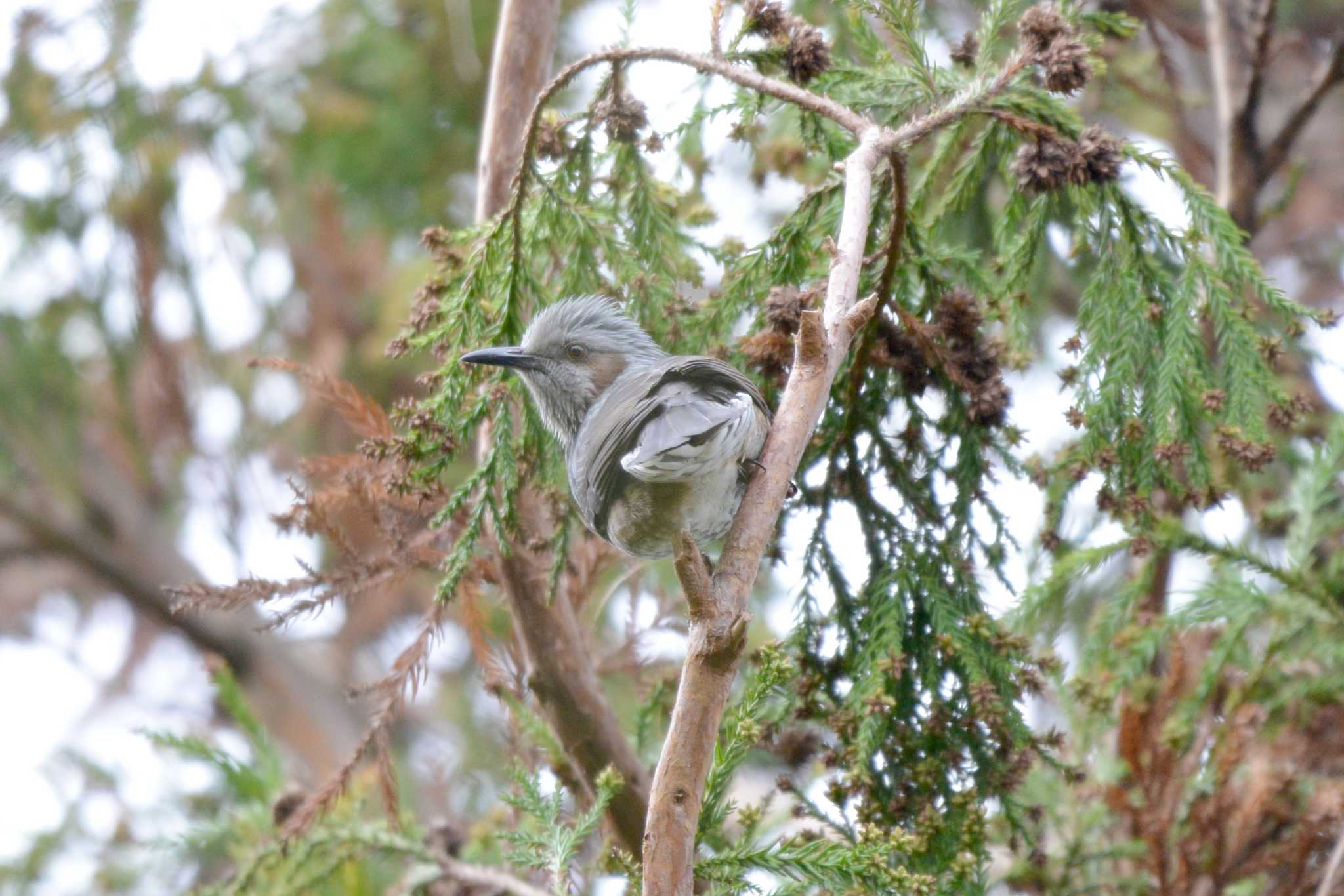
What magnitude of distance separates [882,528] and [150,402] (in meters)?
7.71

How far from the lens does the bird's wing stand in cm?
278

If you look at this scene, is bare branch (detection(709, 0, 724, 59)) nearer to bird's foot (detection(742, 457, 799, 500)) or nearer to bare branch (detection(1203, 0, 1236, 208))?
bird's foot (detection(742, 457, 799, 500))

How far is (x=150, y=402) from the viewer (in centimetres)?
927

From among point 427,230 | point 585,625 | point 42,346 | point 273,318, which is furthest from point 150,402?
point 427,230

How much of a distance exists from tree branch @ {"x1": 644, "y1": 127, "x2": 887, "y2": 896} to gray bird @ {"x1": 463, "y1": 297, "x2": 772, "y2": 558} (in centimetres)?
34

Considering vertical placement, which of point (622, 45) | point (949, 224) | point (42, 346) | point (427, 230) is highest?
point (42, 346)

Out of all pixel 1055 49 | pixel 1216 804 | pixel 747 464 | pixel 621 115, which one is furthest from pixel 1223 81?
pixel 747 464

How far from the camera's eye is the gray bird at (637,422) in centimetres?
281

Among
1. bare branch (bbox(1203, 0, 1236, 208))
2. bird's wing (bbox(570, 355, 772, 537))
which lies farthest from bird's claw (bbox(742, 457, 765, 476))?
bare branch (bbox(1203, 0, 1236, 208))

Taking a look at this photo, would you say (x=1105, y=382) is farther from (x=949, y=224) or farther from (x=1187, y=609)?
(x=1187, y=609)

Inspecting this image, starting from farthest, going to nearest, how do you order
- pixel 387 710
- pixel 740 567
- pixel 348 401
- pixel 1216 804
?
1. pixel 1216 804
2. pixel 348 401
3. pixel 387 710
4. pixel 740 567

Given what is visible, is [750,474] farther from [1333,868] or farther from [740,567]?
[1333,868]

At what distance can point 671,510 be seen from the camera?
303cm

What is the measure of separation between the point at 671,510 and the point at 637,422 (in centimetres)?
26
